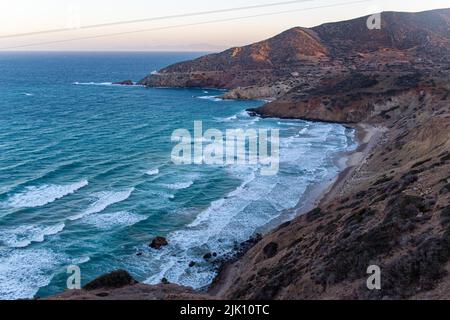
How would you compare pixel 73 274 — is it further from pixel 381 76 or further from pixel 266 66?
pixel 266 66

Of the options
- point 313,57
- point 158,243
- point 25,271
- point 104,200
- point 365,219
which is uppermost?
point 313,57

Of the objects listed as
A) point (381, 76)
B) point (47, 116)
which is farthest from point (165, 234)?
point (381, 76)

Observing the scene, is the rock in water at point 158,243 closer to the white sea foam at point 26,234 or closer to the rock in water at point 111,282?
the white sea foam at point 26,234

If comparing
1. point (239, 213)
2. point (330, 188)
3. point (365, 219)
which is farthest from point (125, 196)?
point (365, 219)

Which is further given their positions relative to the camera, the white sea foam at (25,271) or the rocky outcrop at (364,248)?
the white sea foam at (25,271)

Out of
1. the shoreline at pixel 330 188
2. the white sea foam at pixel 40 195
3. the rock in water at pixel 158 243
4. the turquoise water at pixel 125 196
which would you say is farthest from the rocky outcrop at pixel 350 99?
the rock in water at pixel 158 243

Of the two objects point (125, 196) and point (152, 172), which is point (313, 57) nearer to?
point (152, 172)

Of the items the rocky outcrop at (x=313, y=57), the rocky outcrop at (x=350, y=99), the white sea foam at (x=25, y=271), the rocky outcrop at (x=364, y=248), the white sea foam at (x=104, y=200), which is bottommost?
the white sea foam at (x=25, y=271)
